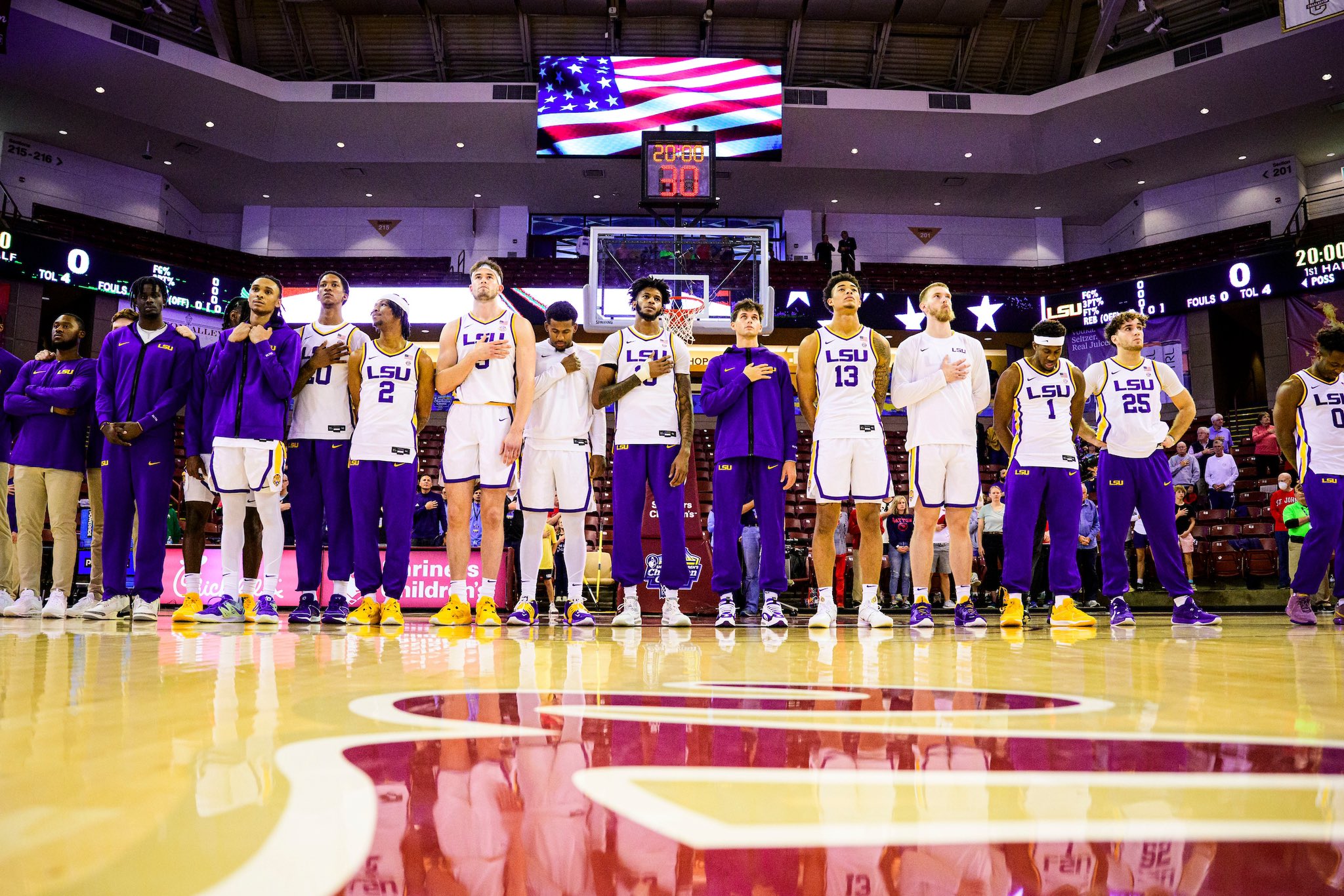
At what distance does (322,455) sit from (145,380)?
1092 mm

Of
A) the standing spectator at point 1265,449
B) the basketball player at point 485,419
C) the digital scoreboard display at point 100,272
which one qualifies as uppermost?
the digital scoreboard display at point 100,272

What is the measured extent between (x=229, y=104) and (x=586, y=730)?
856 inches

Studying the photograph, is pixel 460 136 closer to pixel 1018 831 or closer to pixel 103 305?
pixel 103 305

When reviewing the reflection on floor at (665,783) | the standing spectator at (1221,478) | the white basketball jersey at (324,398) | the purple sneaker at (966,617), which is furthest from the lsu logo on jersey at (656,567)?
the standing spectator at (1221,478)

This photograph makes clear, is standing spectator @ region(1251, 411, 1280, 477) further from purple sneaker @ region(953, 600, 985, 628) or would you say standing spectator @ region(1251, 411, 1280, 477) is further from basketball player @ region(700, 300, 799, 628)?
basketball player @ region(700, 300, 799, 628)

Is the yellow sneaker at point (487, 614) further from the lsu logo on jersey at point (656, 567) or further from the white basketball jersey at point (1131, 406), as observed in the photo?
the white basketball jersey at point (1131, 406)

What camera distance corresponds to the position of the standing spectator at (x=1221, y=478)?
1249 centimetres

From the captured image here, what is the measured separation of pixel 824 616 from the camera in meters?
4.95

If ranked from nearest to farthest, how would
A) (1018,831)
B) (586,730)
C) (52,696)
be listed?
(1018,831), (586,730), (52,696)

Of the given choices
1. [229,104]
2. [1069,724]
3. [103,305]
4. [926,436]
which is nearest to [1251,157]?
[926,436]

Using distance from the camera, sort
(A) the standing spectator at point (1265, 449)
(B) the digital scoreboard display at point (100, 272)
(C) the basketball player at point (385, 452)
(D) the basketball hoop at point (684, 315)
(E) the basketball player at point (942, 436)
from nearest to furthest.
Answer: (C) the basketball player at point (385, 452) < (E) the basketball player at point (942, 436) < (D) the basketball hoop at point (684, 315) < (A) the standing spectator at point (1265, 449) < (B) the digital scoreboard display at point (100, 272)

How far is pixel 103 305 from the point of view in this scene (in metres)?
19.5

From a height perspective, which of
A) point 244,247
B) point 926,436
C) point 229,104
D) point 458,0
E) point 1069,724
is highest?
point 458,0

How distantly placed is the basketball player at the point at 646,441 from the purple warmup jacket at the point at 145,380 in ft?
7.88
